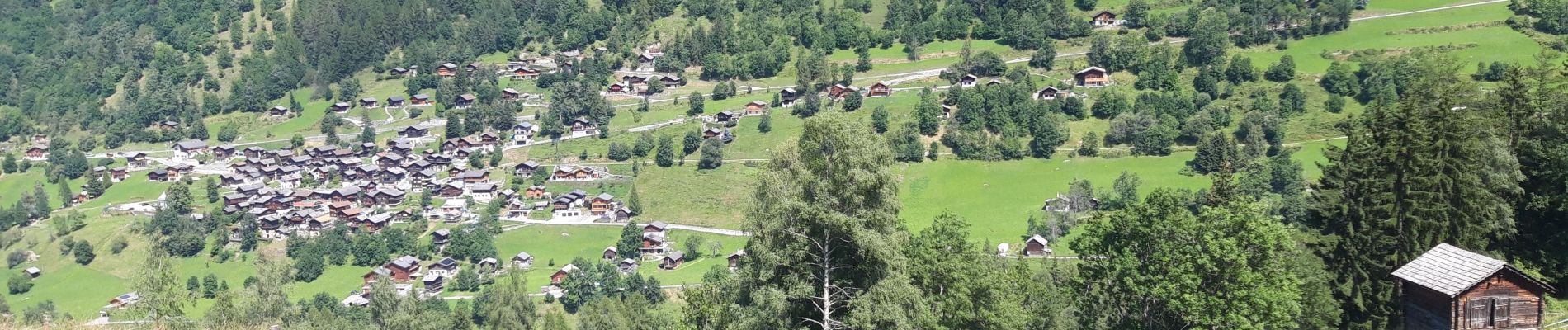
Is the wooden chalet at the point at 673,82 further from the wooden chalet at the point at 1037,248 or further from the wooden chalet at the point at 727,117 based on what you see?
the wooden chalet at the point at 1037,248

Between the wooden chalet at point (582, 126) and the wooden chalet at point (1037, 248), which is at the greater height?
the wooden chalet at point (582, 126)

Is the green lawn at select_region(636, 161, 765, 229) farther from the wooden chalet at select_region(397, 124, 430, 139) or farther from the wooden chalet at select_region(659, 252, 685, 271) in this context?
the wooden chalet at select_region(397, 124, 430, 139)

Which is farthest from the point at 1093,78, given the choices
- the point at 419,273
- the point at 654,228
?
the point at 419,273

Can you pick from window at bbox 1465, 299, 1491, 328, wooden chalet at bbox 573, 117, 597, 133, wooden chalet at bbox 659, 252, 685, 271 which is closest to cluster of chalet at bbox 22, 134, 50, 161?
wooden chalet at bbox 573, 117, 597, 133

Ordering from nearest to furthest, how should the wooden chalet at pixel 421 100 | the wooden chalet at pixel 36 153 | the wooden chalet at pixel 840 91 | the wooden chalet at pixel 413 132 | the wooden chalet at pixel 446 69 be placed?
the wooden chalet at pixel 840 91 < the wooden chalet at pixel 413 132 < the wooden chalet at pixel 36 153 < the wooden chalet at pixel 421 100 < the wooden chalet at pixel 446 69

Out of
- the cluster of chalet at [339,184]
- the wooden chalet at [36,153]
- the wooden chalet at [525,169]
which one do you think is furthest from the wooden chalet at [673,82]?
the wooden chalet at [36,153]

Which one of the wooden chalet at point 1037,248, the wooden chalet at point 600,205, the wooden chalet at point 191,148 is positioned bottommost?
the wooden chalet at point 1037,248

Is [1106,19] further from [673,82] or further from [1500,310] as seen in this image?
[1500,310]

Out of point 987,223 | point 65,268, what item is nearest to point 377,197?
point 65,268

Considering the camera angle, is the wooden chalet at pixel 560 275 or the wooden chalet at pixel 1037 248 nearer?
the wooden chalet at pixel 1037 248
